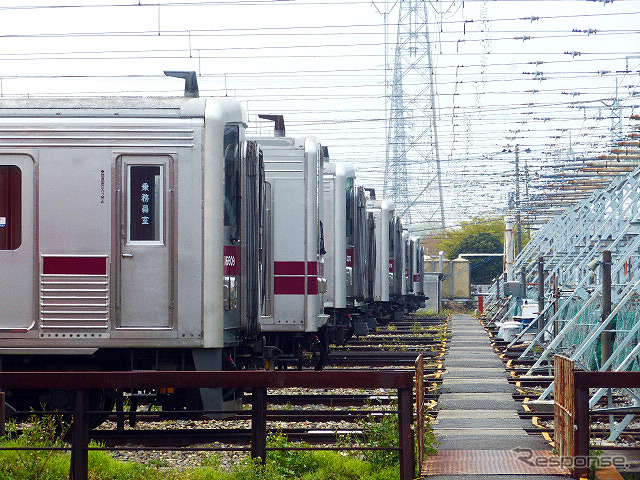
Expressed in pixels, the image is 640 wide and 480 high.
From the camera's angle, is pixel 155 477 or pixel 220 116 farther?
pixel 220 116

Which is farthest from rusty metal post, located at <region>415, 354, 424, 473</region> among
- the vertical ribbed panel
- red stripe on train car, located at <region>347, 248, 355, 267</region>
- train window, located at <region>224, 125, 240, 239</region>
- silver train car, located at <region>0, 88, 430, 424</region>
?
red stripe on train car, located at <region>347, 248, 355, 267</region>

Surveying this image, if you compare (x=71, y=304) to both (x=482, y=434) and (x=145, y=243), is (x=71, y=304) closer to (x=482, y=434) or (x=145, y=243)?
(x=145, y=243)

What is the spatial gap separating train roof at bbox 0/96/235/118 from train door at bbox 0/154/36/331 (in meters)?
0.50

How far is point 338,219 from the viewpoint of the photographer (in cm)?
1845

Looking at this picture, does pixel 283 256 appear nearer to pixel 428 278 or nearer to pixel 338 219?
pixel 338 219

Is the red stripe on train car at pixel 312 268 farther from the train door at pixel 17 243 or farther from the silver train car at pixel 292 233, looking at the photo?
the train door at pixel 17 243

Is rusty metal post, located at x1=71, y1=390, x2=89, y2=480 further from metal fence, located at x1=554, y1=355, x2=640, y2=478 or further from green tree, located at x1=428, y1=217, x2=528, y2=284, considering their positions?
green tree, located at x1=428, y1=217, x2=528, y2=284

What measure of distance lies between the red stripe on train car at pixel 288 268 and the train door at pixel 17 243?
4.75 metres

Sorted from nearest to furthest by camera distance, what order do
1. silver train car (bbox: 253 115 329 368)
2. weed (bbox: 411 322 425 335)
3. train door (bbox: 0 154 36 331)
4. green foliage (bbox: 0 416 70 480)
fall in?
green foliage (bbox: 0 416 70 480) < train door (bbox: 0 154 36 331) < silver train car (bbox: 253 115 329 368) < weed (bbox: 411 322 425 335)

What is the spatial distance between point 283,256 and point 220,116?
14.6 ft

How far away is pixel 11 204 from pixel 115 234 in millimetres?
1097

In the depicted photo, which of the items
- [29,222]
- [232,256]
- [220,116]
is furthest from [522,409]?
[29,222]

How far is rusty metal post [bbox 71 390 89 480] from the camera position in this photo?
8266 millimetres

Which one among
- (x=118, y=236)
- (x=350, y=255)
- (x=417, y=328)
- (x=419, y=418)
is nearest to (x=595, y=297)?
(x=350, y=255)
